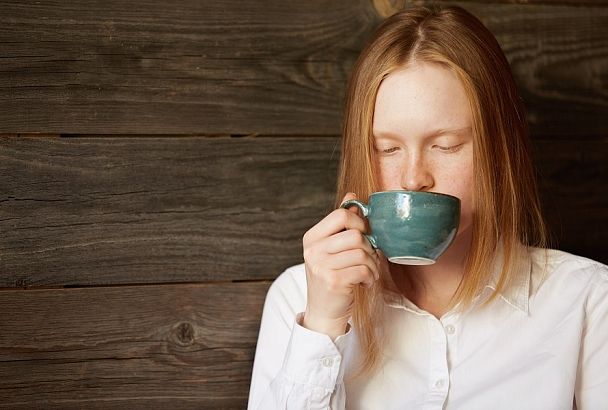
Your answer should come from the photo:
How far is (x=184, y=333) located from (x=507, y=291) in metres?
0.72

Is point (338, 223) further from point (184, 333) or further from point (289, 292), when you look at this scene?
point (184, 333)

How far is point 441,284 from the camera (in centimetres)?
161

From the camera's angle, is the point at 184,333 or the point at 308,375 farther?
the point at 184,333

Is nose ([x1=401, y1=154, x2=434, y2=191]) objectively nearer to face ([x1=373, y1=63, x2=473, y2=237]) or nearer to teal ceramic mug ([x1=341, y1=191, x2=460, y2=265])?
face ([x1=373, y1=63, x2=473, y2=237])

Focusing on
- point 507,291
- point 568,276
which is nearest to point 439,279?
point 507,291

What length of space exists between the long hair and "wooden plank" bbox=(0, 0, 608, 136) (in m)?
0.21

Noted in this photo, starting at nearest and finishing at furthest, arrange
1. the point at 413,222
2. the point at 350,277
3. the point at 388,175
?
the point at 413,222 → the point at 350,277 → the point at 388,175

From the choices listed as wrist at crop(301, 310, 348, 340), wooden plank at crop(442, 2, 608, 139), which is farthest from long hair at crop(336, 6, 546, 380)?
wooden plank at crop(442, 2, 608, 139)

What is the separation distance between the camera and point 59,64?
156 cm

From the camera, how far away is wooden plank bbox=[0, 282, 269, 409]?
1.56m

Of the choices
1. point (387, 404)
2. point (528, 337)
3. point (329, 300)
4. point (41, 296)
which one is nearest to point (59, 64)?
point (41, 296)

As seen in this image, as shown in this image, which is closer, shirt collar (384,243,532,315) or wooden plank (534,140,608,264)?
shirt collar (384,243,532,315)

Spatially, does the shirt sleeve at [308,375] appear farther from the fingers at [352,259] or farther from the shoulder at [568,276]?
the shoulder at [568,276]

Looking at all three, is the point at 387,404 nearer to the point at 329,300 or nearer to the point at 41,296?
the point at 329,300
